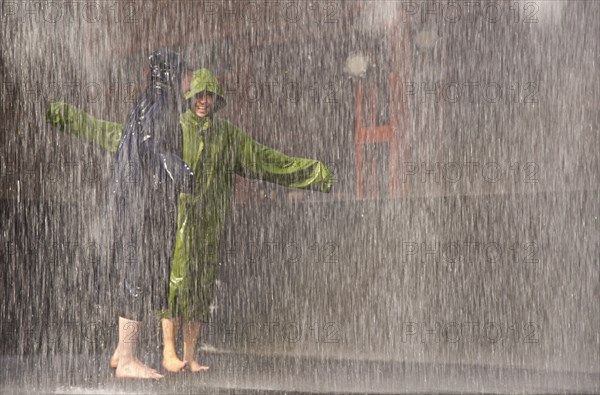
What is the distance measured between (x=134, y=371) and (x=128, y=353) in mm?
128

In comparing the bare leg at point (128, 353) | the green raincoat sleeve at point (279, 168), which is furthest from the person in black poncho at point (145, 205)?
the green raincoat sleeve at point (279, 168)

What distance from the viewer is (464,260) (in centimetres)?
737

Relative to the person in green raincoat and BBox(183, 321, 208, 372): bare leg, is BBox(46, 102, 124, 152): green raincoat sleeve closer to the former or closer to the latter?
the person in green raincoat

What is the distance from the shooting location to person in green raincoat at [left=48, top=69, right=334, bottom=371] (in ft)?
20.8

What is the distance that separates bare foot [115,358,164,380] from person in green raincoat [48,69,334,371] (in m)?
0.19

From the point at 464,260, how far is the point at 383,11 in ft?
11.5

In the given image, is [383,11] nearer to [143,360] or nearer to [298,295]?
[298,295]

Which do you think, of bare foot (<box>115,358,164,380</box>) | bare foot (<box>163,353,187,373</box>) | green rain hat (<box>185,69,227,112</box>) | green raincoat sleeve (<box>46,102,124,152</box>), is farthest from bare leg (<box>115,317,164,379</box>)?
green rain hat (<box>185,69,227,112</box>)

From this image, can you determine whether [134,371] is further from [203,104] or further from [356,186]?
[356,186]

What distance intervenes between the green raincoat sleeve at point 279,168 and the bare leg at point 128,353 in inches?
47.6

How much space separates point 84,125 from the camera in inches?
258

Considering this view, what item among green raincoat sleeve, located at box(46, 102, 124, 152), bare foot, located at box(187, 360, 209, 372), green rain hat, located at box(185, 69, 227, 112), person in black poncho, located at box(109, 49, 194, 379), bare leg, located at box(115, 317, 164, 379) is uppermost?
green rain hat, located at box(185, 69, 227, 112)

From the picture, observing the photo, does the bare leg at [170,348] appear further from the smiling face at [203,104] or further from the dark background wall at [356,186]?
the smiling face at [203,104]

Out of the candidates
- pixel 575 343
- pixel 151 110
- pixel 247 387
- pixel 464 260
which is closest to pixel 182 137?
pixel 151 110
